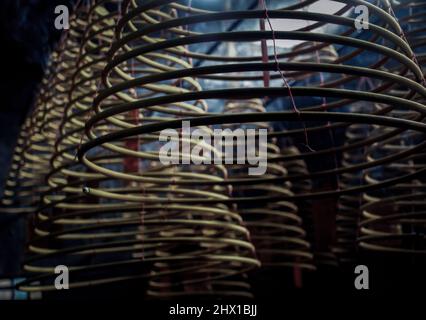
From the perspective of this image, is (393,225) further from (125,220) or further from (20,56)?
(20,56)

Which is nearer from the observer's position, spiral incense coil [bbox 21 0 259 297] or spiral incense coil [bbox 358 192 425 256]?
spiral incense coil [bbox 21 0 259 297]

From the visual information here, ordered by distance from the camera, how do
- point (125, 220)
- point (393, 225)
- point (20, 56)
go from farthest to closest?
point (393, 225) < point (20, 56) < point (125, 220)

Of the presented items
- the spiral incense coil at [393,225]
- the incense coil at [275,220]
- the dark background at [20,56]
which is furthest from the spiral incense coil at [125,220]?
the dark background at [20,56]

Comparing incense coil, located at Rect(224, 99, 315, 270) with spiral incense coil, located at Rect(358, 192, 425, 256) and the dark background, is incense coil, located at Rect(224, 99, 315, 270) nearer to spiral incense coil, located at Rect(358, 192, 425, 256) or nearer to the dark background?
spiral incense coil, located at Rect(358, 192, 425, 256)

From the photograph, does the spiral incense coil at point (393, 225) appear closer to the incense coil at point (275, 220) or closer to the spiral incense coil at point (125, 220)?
the incense coil at point (275, 220)

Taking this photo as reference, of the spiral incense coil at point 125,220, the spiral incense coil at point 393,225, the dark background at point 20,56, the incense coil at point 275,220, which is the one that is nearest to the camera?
the spiral incense coil at point 125,220

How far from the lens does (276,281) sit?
23.3ft

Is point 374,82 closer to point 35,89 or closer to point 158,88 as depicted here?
point 35,89

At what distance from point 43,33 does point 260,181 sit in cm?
257

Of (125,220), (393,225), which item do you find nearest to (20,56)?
(125,220)

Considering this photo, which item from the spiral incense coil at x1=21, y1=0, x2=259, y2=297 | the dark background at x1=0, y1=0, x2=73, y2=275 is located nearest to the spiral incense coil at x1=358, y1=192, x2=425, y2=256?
the spiral incense coil at x1=21, y1=0, x2=259, y2=297

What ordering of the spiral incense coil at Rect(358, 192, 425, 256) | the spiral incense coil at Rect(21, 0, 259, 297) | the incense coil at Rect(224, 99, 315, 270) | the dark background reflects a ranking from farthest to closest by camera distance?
the dark background
the incense coil at Rect(224, 99, 315, 270)
the spiral incense coil at Rect(358, 192, 425, 256)
the spiral incense coil at Rect(21, 0, 259, 297)

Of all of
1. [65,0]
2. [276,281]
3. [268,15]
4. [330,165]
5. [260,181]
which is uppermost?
[65,0]
